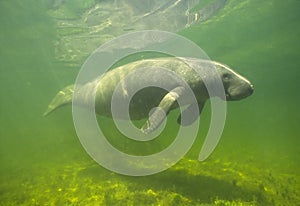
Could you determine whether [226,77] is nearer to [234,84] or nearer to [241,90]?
[234,84]

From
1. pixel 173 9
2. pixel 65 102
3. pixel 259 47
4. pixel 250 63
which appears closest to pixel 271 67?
pixel 250 63

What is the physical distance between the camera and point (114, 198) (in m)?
5.53

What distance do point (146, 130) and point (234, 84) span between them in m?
1.76

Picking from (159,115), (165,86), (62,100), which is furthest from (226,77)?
(62,100)

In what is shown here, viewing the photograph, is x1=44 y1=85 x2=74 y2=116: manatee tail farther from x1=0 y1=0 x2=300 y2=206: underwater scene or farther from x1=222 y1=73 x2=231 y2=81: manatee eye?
x1=222 y1=73 x2=231 y2=81: manatee eye

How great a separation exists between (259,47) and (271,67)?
11277mm

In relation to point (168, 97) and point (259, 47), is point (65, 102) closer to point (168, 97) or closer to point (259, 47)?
point (168, 97)

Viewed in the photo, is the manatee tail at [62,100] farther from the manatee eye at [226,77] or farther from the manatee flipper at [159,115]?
the manatee eye at [226,77]

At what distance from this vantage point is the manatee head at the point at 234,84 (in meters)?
4.78

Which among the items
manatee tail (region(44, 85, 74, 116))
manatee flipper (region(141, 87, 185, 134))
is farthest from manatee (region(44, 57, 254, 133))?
manatee tail (region(44, 85, 74, 116))

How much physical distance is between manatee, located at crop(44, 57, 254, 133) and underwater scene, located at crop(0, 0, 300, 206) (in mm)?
50

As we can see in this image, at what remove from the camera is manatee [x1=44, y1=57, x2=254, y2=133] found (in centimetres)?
481

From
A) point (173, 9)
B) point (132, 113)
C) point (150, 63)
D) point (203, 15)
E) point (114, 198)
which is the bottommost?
point (114, 198)

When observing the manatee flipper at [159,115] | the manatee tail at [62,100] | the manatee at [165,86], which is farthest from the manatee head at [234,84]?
the manatee tail at [62,100]
